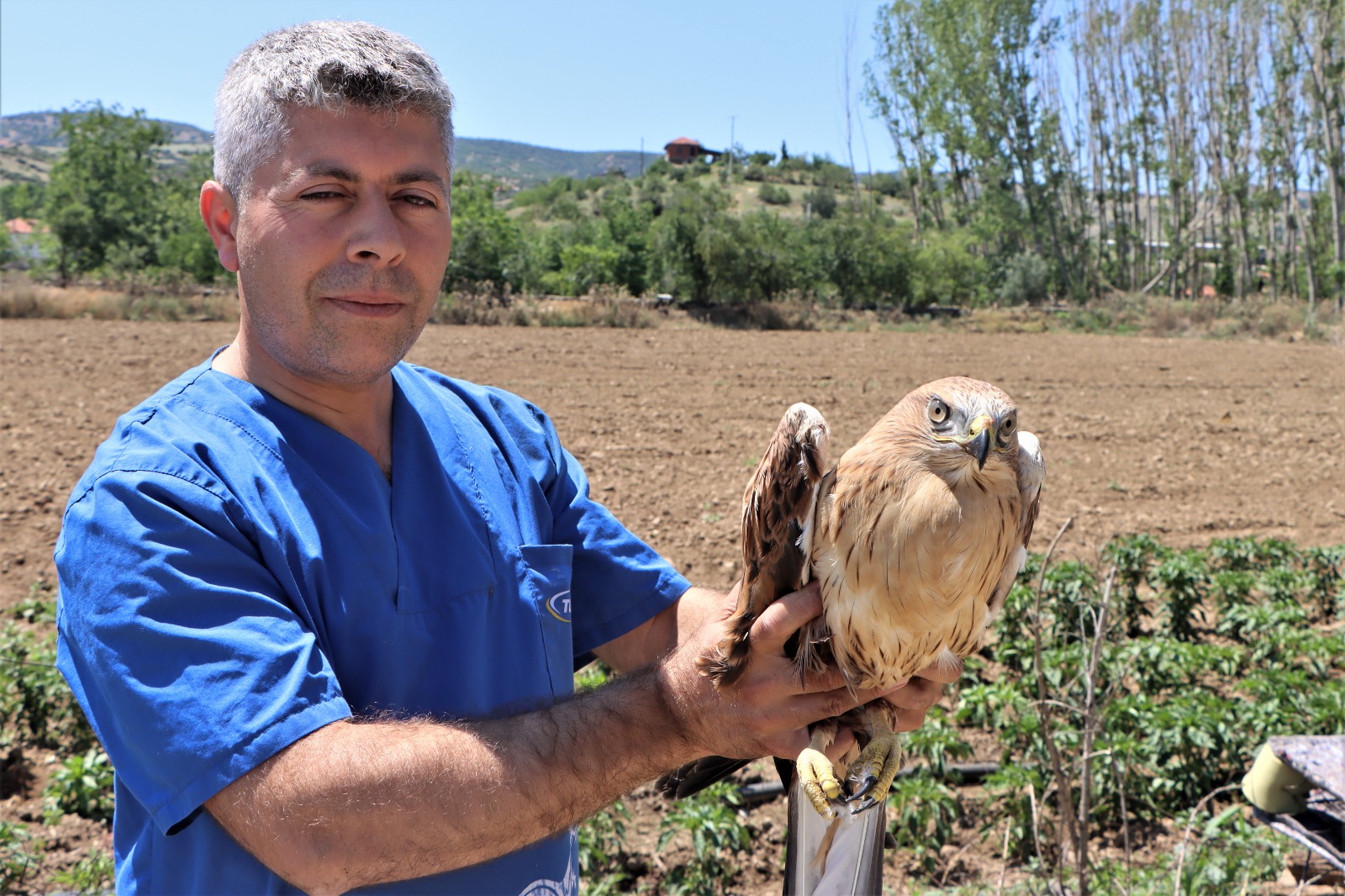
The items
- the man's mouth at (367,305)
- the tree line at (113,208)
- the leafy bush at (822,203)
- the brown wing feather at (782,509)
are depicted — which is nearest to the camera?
the man's mouth at (367,305)

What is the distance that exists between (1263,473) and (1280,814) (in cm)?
1032

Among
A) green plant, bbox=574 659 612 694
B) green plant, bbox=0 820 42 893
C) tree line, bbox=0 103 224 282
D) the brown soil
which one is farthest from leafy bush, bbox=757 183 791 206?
green plant, bbox=0 820 42 893

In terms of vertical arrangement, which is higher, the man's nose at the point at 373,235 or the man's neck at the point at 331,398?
the man's nose at the point at 373,235

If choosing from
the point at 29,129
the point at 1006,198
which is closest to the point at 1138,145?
the point at 1006,198

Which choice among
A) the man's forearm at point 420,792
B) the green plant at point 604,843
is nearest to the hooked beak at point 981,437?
the man's forearm at point 420,792

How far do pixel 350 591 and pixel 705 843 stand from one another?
2992 millimetres

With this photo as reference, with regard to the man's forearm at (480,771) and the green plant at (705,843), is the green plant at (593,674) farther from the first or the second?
the man's forearm at (480,771)

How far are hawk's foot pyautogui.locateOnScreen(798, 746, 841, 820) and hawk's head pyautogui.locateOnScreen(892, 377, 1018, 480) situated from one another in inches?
31.8

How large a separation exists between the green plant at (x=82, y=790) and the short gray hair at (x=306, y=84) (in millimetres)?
3747

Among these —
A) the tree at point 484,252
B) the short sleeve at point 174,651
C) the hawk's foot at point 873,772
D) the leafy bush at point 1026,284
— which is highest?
the tree at point 484,252

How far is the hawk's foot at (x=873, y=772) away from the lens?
2.54 meters

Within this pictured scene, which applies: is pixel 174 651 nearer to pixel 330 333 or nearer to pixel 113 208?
pixel 330 333

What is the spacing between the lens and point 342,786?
5.47 ft

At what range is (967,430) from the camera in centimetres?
249
